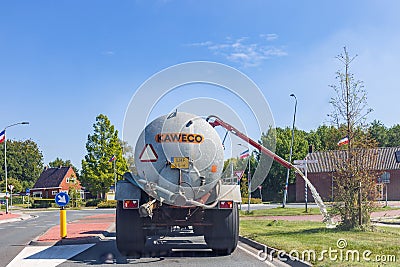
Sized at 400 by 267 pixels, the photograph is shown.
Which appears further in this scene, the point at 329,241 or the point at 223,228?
the point at 329,241

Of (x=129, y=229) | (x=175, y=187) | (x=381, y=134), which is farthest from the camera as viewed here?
(x=381, y=134)

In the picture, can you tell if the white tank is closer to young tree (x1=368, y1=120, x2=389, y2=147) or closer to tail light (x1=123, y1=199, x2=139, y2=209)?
tail light (x1=123, y1=199, x2=139, y2=209)

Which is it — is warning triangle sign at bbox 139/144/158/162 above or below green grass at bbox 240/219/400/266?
above

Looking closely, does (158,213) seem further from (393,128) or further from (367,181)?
(393,128)

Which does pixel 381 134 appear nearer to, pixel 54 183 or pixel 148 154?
pixel 54 183

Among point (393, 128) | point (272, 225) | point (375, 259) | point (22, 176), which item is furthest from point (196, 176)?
point (22, 176)

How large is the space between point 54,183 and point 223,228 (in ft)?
283

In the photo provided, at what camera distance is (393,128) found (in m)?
93.6

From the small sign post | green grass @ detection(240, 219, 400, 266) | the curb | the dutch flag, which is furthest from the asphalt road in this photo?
the dutch flag

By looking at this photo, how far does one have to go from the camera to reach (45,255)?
13578mm

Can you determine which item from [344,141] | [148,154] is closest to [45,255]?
[148,154]

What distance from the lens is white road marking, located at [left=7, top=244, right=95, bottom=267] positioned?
1216cm

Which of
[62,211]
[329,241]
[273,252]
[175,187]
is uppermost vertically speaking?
[175,187]

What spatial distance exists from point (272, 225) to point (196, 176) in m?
9.35
